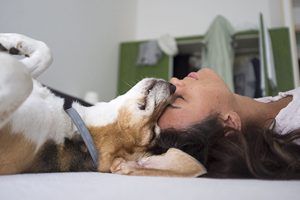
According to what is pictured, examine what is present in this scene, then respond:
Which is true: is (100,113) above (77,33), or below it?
below

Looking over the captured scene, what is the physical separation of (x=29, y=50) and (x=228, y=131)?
2.63ft

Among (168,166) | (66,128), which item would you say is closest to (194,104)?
(168,166)

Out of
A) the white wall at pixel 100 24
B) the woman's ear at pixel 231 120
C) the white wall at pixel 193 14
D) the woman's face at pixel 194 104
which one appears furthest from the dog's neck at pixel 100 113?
the white wall at pixel 193 14

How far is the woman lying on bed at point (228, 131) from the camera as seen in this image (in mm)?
1000

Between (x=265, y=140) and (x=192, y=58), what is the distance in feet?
9.45

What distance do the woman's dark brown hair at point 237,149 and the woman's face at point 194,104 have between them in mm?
32

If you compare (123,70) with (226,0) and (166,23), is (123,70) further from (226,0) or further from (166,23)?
(226,0)

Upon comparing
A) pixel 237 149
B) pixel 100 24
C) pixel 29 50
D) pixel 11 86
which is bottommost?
pixel 237 149

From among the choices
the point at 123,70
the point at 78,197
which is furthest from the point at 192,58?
the point at 78,197

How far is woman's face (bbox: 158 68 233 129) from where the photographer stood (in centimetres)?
117

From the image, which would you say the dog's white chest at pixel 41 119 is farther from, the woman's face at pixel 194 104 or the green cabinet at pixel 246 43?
the green cabinet at pixel 246 43

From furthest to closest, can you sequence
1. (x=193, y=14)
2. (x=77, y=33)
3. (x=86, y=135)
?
(x=193, y=14) → (x=77, y=33) → (x=86, y=135)

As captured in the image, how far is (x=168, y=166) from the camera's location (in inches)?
37.5

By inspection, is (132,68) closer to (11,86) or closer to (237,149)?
(237,149)
